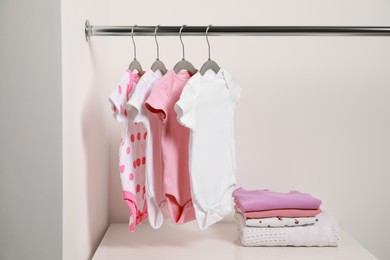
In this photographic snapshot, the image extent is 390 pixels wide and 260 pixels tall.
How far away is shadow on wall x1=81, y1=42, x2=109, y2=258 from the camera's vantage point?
1505mm

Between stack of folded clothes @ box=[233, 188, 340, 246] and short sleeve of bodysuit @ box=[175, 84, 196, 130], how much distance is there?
1.55ft

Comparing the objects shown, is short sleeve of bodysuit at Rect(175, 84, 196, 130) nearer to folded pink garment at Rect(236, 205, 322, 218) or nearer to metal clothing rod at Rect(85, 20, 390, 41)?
metal clothing rod at Rect(85, 20, 390, 41)

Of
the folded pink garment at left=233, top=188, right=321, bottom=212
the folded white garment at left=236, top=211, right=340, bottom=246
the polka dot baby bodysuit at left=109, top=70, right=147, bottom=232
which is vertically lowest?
the folded white garment at left=236, top=211, right=340, bottom=246

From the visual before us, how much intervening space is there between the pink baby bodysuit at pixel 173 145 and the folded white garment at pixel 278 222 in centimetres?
27

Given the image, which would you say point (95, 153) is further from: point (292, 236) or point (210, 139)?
point (292, 236)

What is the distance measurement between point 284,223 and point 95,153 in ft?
2.37

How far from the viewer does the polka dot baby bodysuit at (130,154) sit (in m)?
1.37

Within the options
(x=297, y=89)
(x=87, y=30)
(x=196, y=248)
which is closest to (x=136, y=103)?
(x=87, y=30)

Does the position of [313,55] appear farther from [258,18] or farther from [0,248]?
[0,248]

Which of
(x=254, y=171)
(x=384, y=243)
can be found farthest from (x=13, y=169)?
(x=384, y=243)

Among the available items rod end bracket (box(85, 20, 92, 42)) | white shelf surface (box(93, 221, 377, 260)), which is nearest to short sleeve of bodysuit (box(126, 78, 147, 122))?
rod end bracket (box(85, 20, 92, 42))

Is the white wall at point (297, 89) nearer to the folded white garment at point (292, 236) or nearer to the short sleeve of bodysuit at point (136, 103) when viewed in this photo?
the folded white garment at point (292, 236)

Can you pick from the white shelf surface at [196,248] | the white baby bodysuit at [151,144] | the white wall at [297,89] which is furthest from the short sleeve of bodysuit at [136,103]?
the white wall at [297,89]

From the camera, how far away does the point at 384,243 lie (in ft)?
6.85
